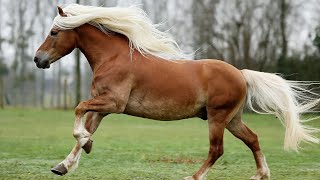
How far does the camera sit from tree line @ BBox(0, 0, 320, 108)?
119ft

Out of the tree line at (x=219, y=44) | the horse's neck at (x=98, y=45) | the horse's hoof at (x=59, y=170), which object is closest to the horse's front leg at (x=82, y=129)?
the horse's hoof at (x=59, y=170)

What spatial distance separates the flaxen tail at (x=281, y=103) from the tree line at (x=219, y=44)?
22996mm

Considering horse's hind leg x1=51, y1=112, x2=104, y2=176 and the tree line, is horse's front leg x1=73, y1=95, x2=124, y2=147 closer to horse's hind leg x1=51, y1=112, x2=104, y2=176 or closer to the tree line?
horse's hind leg x1=51, y1=112, x2=104, y2=176

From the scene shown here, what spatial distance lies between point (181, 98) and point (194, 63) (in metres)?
0.55

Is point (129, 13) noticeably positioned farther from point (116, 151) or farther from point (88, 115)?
point (116, 151)

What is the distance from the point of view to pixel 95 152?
12.5 metres

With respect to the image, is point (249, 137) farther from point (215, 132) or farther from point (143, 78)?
point (143, 78)

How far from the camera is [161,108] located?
7520 millimetres

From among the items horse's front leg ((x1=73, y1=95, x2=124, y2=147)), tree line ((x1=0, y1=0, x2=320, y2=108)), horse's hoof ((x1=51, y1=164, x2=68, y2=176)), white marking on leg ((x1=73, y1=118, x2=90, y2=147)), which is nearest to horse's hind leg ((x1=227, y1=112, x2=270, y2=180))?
horse's front leg ((x1=73, y1=95, x2=124, y2=147))

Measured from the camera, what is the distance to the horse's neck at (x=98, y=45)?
301 inches

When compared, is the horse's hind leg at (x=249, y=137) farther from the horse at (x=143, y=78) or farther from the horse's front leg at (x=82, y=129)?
the horse's front leg at (x=82, y=129)

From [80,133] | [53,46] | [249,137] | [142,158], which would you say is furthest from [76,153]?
[142,158]

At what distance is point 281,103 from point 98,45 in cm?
265

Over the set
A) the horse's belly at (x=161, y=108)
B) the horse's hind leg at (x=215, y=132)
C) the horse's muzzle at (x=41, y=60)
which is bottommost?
the horse's hind leg at (x=215, y=132)
